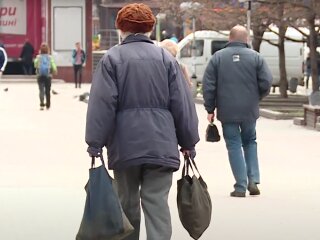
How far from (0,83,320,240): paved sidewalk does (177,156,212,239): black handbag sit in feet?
5.55

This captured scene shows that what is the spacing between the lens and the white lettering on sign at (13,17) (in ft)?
150

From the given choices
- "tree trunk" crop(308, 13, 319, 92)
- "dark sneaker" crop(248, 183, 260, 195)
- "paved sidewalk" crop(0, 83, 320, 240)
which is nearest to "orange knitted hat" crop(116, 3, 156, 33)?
"paved sidewalk" crop(0, 83, 320, 240)

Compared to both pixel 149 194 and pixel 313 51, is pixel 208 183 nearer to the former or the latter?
pixel 149 194

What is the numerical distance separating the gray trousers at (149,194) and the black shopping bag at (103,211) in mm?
256

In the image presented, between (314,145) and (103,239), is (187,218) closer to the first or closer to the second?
(103,239)

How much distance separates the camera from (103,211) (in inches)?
250

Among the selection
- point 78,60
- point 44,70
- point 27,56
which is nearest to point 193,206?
point 44,70

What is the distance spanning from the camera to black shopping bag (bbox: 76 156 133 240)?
6324mm

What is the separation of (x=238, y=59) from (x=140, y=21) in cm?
387

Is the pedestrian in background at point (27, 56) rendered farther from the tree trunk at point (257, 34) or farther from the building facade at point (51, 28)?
the tree trunk at point (257, 34)

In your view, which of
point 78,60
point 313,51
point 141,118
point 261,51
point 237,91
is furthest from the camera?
point 78,60

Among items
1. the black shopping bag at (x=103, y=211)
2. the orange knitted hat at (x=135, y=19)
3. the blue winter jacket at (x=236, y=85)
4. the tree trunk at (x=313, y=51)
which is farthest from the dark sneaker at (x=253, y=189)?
the tree trunk at (x=313, y=51)

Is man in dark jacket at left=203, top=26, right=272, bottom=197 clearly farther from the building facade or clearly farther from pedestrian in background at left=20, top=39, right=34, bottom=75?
the building facade

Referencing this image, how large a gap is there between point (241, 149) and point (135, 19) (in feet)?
13.1
